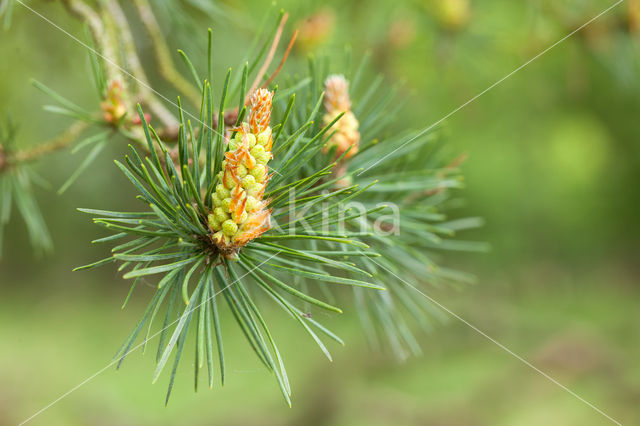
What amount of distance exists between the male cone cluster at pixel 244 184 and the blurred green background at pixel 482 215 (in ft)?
1.04

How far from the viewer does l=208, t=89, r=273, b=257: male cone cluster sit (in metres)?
0.23

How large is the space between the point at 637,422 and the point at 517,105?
0.67 meters

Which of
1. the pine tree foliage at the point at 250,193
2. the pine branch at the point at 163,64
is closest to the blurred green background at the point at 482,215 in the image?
the pine branch at the point at 163,64

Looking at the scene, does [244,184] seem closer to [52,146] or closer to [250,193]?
[250,193]

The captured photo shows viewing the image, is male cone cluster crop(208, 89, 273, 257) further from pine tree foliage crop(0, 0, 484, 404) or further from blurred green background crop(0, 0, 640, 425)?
blurred green background crop(0, 0, 640, 425)

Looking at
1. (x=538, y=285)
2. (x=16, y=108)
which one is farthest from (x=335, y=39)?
(x=538, y=285)

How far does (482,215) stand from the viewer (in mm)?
1160

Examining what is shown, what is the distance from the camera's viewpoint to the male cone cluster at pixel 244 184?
0.76 feet

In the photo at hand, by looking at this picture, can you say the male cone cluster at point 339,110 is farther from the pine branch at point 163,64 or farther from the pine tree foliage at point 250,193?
the pine branch at point 163,64

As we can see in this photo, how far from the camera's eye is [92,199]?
1808mm

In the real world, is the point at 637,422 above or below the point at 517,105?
below

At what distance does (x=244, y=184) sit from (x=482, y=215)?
1014 mm

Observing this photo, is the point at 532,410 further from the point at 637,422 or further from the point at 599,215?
the point at 599,215

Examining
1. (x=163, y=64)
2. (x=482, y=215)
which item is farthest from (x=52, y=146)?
(x=482, y=215)
